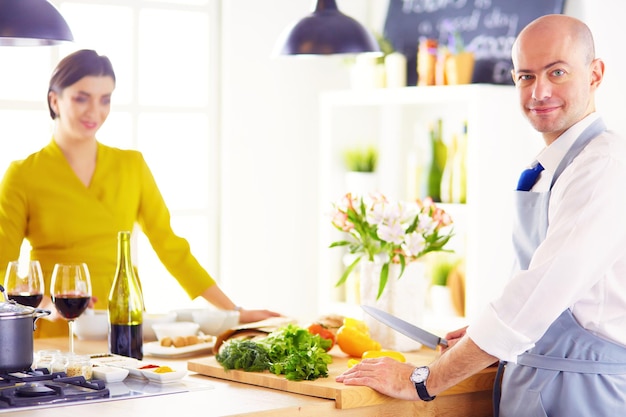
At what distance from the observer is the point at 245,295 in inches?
216

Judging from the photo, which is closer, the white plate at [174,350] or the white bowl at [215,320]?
the white plate at [174,350]

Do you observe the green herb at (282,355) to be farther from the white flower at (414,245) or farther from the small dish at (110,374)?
the white flower at (414,245)

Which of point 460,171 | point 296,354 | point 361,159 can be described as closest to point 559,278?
point 296,354

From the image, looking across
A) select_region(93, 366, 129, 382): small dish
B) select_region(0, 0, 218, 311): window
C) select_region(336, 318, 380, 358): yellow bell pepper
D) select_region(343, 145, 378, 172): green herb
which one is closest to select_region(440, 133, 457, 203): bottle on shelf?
select_region(343, 145, 378, 172): green herb

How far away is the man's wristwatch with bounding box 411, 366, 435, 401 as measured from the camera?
7.73 ft

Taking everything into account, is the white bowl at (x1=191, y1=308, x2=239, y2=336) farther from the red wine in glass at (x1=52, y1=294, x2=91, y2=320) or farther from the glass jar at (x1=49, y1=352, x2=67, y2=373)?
the glass jar at (x1=49, y1=352, x2=67, y2=373)

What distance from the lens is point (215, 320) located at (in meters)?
3.11

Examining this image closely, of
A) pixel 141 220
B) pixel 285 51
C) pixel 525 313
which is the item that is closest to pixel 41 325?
pixel 141 220

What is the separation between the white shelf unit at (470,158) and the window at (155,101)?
632 mm

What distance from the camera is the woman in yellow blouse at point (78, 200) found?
12.1 ft

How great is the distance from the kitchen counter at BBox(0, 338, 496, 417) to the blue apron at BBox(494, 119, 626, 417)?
0.55 ft

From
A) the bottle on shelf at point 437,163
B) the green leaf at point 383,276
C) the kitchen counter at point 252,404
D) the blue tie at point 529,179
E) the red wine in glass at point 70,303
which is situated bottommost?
the kitchen counter at point 252,404

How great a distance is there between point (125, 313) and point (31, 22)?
0.84m

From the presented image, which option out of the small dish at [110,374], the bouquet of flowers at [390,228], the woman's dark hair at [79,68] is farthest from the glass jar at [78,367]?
the woman's dark hair at [79,68]
